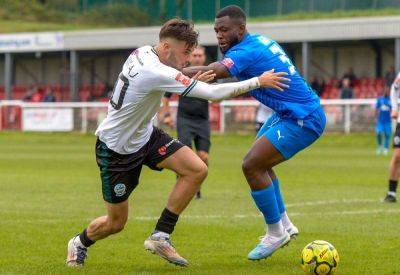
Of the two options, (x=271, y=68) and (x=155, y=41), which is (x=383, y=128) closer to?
(x=155, y=41)

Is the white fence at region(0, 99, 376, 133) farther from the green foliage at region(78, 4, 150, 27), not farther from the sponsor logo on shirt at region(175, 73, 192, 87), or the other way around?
the sponsor logo on shirt at region(175, 73, 192, 87)

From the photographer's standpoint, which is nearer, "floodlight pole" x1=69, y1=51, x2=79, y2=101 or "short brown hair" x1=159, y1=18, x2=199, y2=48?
"short brown hair" x1=159, y1=18, x2=199, y2=48

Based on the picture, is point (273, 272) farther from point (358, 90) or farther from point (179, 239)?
point (358, 90)

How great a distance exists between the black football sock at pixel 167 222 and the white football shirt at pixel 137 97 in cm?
66

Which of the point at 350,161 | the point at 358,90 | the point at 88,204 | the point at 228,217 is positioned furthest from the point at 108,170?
the point at 358,90

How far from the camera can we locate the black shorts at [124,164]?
8.58 meters

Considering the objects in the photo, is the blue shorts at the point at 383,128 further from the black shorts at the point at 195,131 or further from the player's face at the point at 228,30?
the player's face at the point at 228,30

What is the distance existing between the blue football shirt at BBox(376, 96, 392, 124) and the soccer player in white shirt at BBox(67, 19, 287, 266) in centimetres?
2290

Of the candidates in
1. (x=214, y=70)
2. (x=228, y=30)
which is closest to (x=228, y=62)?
(x=214, y=70)

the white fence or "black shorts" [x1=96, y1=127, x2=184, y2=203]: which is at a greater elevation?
"black shorts" [x1=96, y1=127, x2=184, y2=203]

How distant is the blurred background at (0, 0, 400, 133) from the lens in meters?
42.1

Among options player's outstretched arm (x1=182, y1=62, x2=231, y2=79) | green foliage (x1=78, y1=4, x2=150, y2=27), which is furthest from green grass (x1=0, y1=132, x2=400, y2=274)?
green foliage (x1=78, y1=4, x2=150, y2=27)

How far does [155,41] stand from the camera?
158 feet

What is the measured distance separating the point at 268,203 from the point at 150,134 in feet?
4.72
